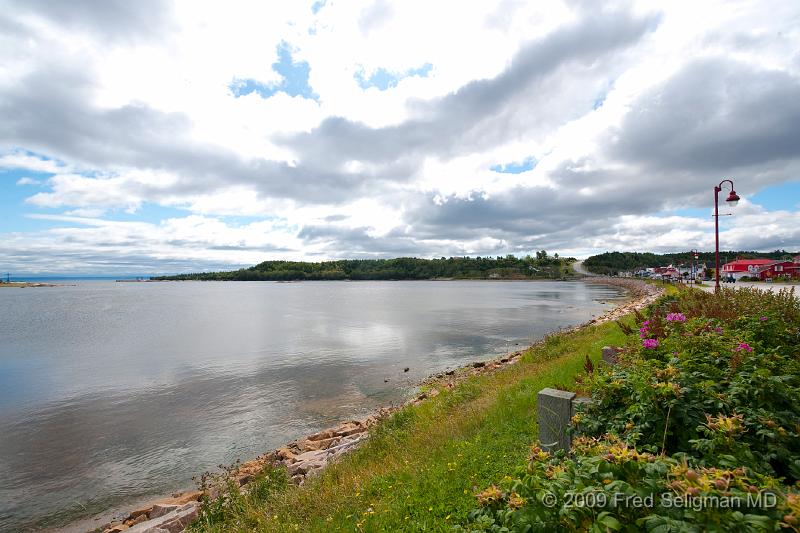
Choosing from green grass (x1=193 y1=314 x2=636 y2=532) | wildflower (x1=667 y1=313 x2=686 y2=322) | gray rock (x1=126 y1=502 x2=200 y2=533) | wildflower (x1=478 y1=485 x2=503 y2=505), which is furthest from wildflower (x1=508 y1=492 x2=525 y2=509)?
gray rock (x1=126 y1=502 x2=200 y2=533)

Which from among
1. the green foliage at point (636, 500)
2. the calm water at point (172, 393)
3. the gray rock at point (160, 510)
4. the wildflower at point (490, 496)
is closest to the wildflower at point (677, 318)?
the green foliage at point (636, 500)

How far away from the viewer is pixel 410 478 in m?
6.41

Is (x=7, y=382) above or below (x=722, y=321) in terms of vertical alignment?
below

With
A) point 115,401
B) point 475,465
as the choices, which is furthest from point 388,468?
point 115,401

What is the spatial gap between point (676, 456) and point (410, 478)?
14.2 ft

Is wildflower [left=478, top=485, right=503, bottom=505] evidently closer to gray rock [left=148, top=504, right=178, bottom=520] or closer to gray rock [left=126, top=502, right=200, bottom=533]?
gray rock [left=126, top=502, right=200, bottom=533]

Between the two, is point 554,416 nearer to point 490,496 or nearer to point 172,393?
point 490,496

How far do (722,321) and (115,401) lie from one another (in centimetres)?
2430

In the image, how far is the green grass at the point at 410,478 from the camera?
215 inches

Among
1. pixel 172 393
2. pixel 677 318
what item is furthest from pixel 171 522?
pixel 172 393

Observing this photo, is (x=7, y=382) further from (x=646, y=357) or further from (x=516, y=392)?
(x=646, y=357)

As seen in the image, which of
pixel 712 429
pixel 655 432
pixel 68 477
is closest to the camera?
pixel 712 429

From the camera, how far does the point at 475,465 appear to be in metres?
6.23

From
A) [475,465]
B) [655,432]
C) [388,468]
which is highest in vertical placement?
[655,432]
